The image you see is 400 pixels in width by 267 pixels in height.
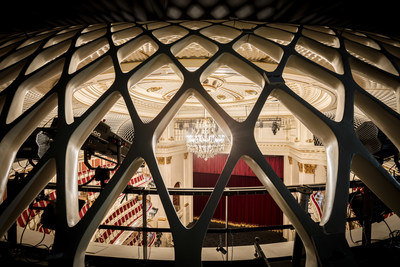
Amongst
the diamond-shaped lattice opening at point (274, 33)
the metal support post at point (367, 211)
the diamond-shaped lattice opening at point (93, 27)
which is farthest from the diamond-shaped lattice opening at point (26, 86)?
the metal support post at point (367, 211)

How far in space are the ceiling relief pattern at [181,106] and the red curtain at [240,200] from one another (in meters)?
8.71

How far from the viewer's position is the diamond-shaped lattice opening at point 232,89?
3.72 m

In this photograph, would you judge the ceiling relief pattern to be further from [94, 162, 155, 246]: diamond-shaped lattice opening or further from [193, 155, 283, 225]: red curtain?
[193, 155, 283, 225]: red curtain

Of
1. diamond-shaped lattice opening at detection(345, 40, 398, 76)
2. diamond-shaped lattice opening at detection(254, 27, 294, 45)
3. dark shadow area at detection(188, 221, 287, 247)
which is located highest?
diamond-shaped lattice opening at detection(254, 27, 294, 45)

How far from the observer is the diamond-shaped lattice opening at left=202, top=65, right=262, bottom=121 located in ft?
12.2

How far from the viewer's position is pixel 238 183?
10664 mm

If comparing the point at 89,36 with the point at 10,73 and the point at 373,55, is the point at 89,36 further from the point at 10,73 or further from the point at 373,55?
the point at 373,55

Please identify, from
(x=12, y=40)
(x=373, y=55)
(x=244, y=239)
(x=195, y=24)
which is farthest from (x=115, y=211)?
(x=373, y=55)

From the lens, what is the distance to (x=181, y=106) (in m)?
1.36

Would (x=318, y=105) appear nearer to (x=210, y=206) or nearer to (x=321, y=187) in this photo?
(x=321, y=187)

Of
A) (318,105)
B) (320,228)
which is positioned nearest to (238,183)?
(318,105)

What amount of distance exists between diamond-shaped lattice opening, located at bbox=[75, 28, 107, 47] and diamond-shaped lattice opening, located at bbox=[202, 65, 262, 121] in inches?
72.0

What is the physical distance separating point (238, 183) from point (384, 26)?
10.0 m

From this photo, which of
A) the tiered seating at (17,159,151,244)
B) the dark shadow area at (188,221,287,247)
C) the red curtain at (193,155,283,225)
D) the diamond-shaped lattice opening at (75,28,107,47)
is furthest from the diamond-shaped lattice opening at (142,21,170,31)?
the red curtain at (193,155,283,225)
